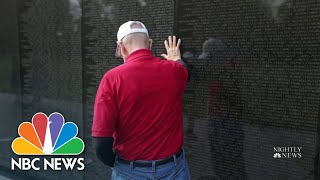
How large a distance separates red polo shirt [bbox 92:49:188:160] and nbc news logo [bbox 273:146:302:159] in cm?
105

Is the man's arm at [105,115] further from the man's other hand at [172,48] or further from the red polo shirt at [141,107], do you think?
the man's other hand at [172,48]

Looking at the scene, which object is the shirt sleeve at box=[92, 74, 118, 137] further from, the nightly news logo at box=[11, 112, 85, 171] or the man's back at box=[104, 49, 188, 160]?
the nightly news logo at box=[11, 112, 85, 171]

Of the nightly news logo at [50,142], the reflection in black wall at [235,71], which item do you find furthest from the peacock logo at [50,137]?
the reflection in black wall at [235,71]

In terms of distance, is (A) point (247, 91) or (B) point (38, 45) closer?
(A) point (247, 91)

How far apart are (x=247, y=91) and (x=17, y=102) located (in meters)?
3.53

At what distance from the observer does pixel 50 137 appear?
17.0 feet

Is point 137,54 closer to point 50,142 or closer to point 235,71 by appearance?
point 235,71

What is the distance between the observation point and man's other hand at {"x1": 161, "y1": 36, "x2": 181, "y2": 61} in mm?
3558

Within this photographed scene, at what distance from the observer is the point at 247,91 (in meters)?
3.52

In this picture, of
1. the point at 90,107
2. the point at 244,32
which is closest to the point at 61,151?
the point at 90,107

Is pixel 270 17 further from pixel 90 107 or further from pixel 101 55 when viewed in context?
pixel 90 107

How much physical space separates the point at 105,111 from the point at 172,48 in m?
1.36

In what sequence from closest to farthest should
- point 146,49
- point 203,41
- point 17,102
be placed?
point 146,49 < point 203,41 < point 17,102

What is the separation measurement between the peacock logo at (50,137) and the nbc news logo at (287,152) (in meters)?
2.51
